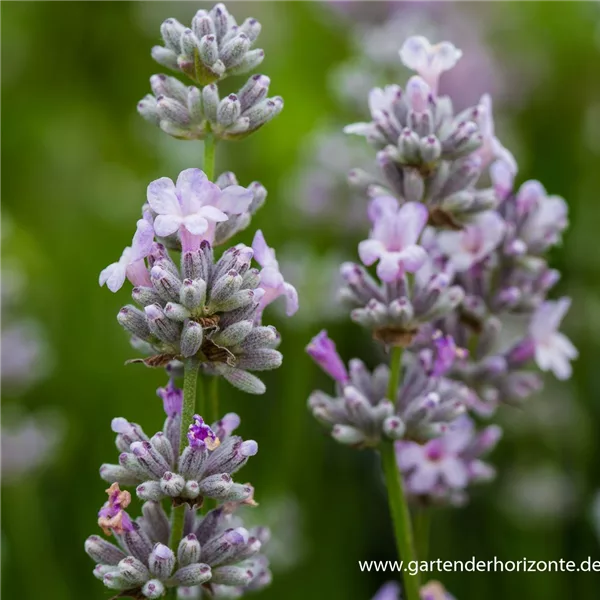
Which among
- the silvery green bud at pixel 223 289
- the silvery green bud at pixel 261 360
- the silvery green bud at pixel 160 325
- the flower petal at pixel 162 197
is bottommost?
the silvery green bud at pixel 261 360

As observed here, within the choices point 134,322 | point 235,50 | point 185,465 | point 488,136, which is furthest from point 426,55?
point 185,465

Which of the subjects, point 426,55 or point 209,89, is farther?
point 426,55

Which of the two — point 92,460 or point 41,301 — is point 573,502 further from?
point 41,301

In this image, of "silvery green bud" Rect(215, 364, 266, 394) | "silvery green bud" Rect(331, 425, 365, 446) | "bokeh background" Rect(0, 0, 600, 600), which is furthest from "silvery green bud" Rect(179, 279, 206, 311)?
"bokeh background" Rect(0, 0, 600, 600)

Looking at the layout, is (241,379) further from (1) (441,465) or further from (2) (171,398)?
(1) (441,465)

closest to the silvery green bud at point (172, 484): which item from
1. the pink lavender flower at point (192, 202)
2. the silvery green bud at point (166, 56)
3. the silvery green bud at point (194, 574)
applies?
the silvery green bud at point (194, 574)

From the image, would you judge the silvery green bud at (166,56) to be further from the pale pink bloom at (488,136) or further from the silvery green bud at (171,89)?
the pale pink bloom at (488,136)

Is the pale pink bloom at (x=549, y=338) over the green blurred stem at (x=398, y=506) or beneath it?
over
